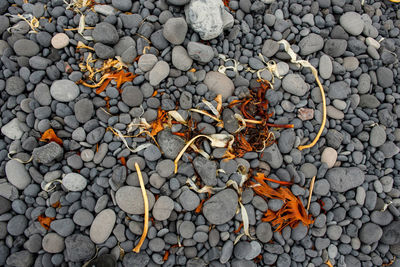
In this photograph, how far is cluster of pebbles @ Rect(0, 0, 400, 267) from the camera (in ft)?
7.66

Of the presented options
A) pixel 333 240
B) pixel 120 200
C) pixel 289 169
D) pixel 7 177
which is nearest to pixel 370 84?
pixel 289 169

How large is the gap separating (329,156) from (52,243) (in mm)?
2676

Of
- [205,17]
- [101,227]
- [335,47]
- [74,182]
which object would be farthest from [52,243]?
[335,47]

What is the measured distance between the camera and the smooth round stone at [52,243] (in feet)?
7.36

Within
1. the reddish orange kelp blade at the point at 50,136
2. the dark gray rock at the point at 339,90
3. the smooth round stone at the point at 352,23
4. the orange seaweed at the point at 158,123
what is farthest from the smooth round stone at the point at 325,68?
the reddish orange kelp blade at the point at 50,136

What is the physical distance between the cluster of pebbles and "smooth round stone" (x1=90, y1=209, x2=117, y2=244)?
12 millimetres

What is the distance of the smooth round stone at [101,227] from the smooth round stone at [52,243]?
264 mm

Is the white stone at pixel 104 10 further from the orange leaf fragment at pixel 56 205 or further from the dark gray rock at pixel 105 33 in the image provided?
the orange leaf fragment at pixel 56 205

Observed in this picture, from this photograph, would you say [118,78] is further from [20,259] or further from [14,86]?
[20,259]

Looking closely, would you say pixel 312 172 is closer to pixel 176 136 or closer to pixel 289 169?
pixel 289 169

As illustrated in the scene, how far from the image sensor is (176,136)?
2496 mm

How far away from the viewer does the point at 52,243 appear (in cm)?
225

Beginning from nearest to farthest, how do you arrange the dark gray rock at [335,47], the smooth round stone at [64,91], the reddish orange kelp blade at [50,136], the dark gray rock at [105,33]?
the reddish orange kelp blade at [50,136], the smooth round stone at [64,91], the dark gray rock at [105,33], the dark gray rock at [335,47]

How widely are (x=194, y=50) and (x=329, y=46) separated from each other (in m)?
1.56
